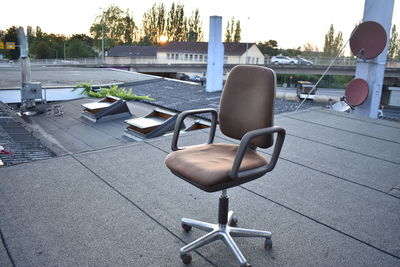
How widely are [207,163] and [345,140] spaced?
3101 millimetres

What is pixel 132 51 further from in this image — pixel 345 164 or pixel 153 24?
pixel 345 164

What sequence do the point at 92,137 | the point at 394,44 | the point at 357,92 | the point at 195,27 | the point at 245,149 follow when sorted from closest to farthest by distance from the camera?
1. the point at 245,149
2. the point at 92,137
3. the point at 357,92
4. the point at 394,44
5. the point at 195,27

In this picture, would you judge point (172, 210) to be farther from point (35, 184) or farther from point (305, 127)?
point (305, 127)

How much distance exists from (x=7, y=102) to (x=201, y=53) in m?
43.1

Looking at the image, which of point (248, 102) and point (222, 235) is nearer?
point (222, 235)

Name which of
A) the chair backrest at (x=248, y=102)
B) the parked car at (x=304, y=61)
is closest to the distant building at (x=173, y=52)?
the parked car at (x=304, y=61)

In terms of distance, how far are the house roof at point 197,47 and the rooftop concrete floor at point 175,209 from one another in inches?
1790

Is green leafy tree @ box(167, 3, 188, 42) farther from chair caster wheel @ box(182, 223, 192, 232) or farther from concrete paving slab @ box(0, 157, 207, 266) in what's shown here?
chair caster wheel @ box(182, 223, 192, 232)

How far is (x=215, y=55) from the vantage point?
940 cm

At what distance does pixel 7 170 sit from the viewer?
9.57 ft

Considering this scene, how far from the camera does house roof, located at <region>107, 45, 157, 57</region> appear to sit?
49.7m

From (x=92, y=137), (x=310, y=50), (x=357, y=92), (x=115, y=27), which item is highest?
(x=115, y=27)

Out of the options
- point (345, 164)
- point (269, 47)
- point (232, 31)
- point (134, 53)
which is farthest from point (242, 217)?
point (269, 47)

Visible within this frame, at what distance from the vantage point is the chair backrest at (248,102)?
1956 millimetres
